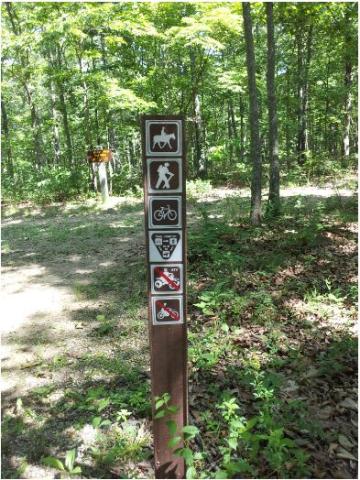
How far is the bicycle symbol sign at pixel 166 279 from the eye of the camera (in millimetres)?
2732

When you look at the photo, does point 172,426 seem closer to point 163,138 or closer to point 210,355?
point 210,355

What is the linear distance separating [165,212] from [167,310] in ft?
2.25

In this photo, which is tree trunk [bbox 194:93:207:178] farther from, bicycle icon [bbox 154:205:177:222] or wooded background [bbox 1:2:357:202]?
bicycle icon [bbox 154:205:177:222]

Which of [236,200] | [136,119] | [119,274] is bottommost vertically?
[119,274]

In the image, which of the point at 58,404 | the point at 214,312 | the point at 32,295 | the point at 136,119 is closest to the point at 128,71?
the point at 136,119

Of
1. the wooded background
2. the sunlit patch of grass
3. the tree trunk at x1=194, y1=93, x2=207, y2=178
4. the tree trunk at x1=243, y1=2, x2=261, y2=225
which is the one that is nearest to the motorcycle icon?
the sunlit patch of grass

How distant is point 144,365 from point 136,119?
45.5 ft

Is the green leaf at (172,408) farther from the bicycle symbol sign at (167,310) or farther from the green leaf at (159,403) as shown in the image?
the bicycle symbol sign at (167,310)

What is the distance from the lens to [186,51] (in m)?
16.6

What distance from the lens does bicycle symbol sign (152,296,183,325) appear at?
2.78m

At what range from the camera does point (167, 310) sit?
2.79m

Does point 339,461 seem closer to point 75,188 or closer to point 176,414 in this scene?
point 176,414

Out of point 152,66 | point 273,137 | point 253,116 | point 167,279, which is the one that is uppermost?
point 152,66

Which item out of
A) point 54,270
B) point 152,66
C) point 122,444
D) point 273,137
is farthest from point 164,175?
point 152,66
